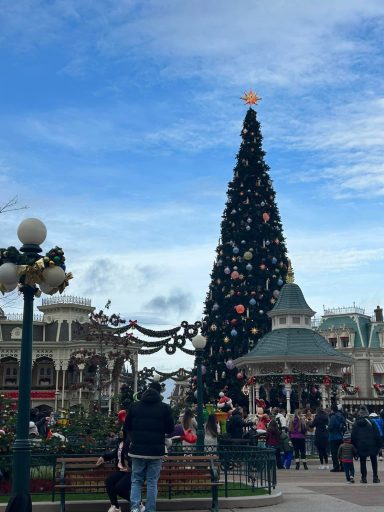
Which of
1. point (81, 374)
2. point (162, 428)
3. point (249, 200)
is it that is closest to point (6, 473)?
point (162, 428)

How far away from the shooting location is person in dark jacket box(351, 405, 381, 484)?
15.6 meters

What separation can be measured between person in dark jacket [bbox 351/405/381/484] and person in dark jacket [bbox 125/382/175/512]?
285 inches

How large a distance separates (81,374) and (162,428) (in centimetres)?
5669

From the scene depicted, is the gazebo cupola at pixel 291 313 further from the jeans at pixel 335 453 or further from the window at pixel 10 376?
the window at pixel 10 376

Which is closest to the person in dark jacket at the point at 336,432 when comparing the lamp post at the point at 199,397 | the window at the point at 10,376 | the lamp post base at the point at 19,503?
the lamp post at the point at 199,397

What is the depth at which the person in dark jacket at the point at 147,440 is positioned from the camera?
966cm

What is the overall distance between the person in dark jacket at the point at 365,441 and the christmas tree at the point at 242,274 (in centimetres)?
2218

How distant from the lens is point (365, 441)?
51.5 ft

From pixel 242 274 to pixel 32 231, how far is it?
30.9 meters

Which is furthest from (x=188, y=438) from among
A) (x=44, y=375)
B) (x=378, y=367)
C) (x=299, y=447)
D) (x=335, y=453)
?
(x=378, y=367)

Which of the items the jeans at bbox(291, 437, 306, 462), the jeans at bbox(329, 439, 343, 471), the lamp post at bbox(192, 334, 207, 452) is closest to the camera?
the lamp post at bbox(192, 334, 207, 452)

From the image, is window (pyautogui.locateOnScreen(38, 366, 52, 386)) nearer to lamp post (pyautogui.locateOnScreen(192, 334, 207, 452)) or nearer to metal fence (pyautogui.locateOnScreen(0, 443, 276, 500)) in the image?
lamp post (pyautogui.locateOnScreen(192, 334, 207, 452))

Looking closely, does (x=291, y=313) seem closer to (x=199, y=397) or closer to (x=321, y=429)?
(x=321, y=429)

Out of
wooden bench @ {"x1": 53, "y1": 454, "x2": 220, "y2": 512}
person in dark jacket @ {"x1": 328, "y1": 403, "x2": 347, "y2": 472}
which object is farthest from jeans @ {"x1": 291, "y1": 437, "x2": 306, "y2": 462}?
wooden bench @ {"x1": 53, "y1": 454, "x2": 220, "y2": 512}
